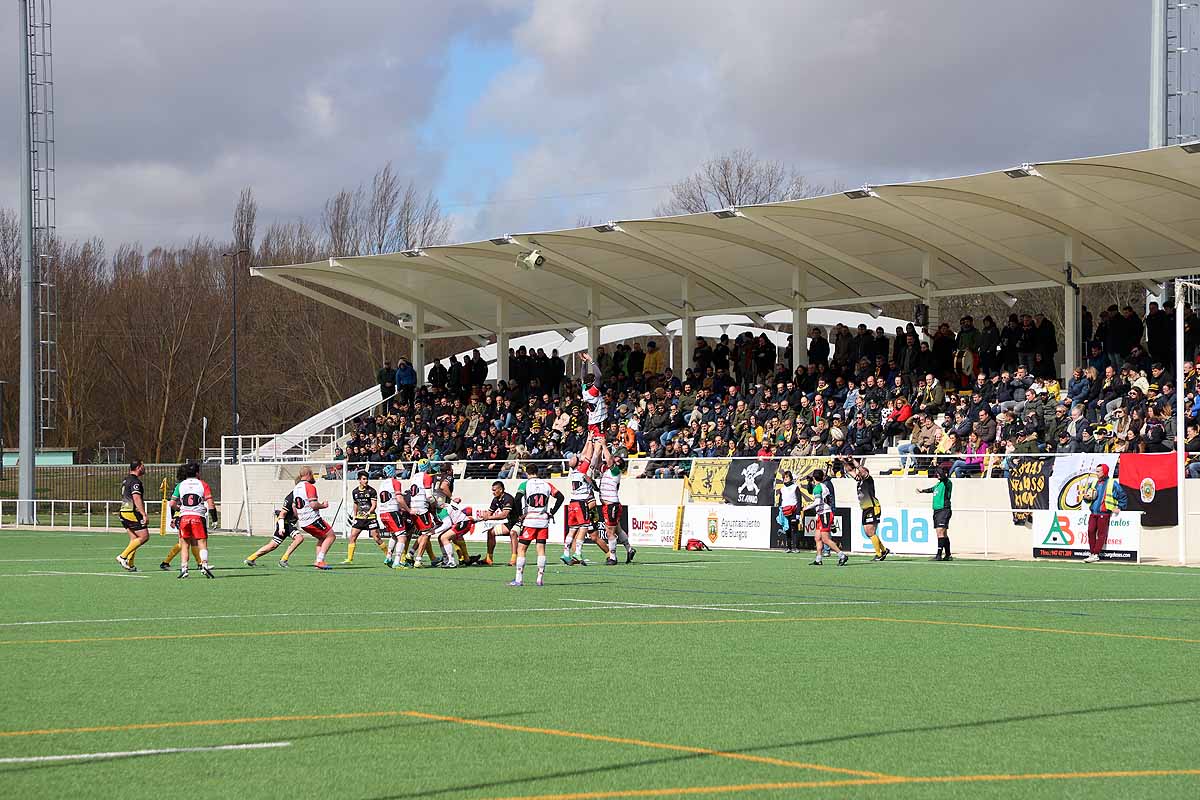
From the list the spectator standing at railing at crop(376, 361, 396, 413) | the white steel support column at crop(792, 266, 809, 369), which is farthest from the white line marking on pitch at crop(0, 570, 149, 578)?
the spectator standing at railing at crop(376, 361, 396, 413)

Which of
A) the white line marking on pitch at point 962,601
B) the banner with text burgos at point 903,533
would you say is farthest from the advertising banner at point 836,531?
the white line marking on pitch at point 962,601

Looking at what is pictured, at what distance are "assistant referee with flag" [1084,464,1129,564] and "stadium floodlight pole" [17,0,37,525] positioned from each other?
34.2 metres

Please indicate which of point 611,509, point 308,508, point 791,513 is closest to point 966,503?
point 791,513

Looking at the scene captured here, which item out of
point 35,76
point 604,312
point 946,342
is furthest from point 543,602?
point 35,76

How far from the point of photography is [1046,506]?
27766 mm

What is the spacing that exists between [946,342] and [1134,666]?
25.6 metres

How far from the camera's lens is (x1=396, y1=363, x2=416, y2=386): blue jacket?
51031mm

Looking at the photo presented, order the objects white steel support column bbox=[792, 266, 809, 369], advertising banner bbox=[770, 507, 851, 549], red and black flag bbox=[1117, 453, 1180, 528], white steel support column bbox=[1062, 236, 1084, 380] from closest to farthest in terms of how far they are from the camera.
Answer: red and black flag bbox=[1117, 453, 1180, 528], advertising banner bbox=[770, 507, 851, 549], white steel support column bbox=[1062, 236, 1084, 380], white steel support column bbox=[792, 266, 809, 369]

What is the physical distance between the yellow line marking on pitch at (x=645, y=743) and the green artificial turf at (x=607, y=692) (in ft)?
0.10

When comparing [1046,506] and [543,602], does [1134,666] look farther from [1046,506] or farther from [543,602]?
[1046,506]

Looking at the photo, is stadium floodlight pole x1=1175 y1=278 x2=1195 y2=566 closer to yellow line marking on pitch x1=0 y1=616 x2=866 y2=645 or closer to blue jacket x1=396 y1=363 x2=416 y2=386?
yellow line marking on pitch x1=0 y1=616 x2=866 y2=645

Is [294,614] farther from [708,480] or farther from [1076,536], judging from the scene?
[708,480]

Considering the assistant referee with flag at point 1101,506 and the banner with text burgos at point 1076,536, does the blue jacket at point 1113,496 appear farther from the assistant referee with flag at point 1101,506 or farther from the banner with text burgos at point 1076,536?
the banner with text burgos at point 1076,536

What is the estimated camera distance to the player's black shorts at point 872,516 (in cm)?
2817
